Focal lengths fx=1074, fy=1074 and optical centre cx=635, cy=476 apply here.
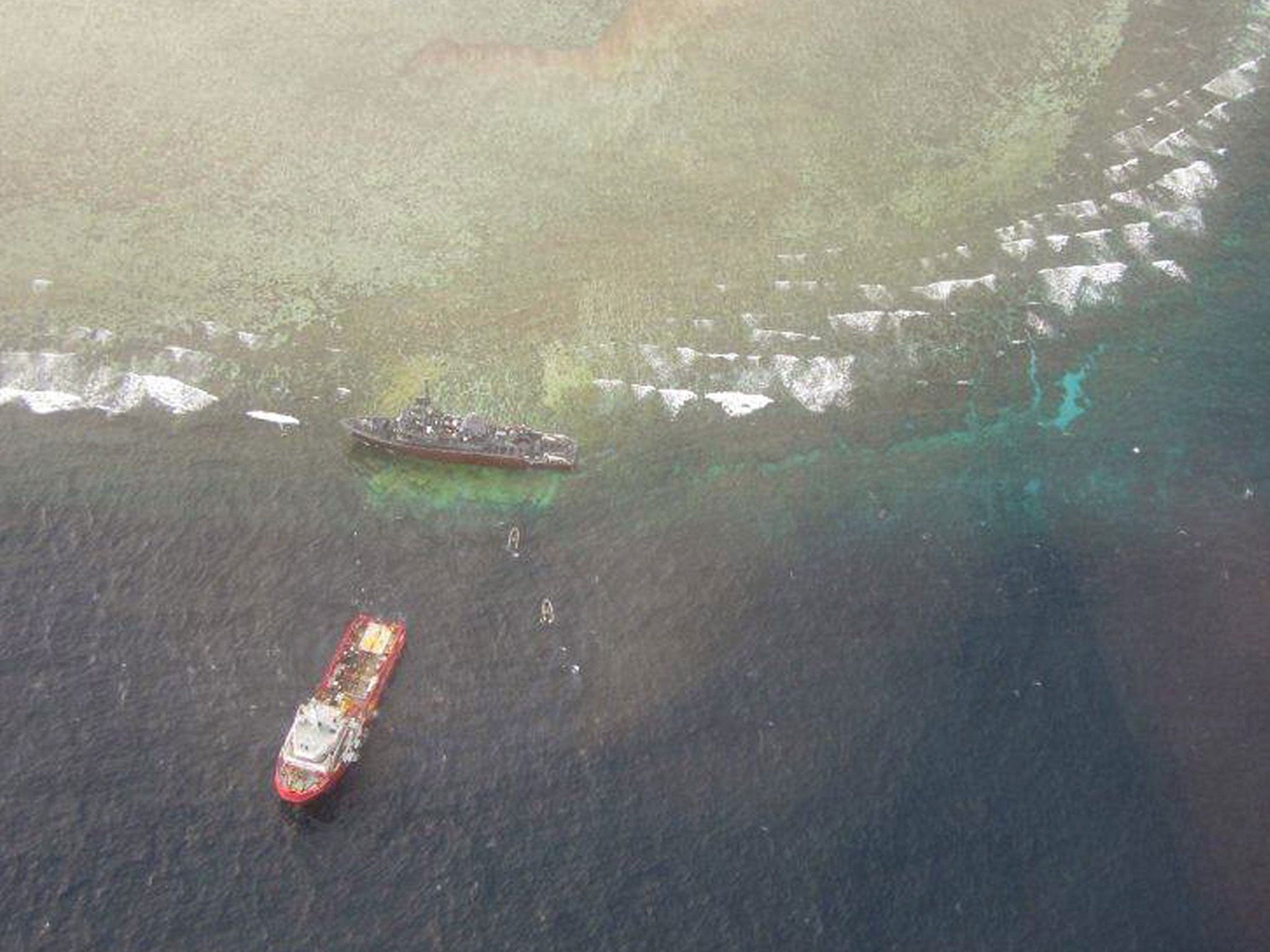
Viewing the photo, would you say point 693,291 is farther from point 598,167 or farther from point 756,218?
point 598,167

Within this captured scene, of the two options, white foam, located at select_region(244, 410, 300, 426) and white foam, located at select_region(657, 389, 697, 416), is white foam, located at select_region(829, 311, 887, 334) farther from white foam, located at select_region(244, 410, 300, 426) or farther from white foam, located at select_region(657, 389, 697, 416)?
white foam, located at select_region(244, 410, 300, 426)

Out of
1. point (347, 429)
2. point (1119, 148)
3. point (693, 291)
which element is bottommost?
point (347, 429)

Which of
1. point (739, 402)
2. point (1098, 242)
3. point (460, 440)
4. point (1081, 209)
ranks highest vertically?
point (1081, 209)

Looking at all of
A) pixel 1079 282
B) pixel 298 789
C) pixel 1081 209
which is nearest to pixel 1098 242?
pixel 1081 209

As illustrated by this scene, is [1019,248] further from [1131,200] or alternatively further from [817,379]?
[817,379]

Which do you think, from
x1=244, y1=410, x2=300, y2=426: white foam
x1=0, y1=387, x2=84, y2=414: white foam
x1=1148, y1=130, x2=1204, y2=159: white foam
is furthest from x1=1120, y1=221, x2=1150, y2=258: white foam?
x1=0, y1=387, x2=84, y2=414: white foam

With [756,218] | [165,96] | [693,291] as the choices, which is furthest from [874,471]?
[165,96]
